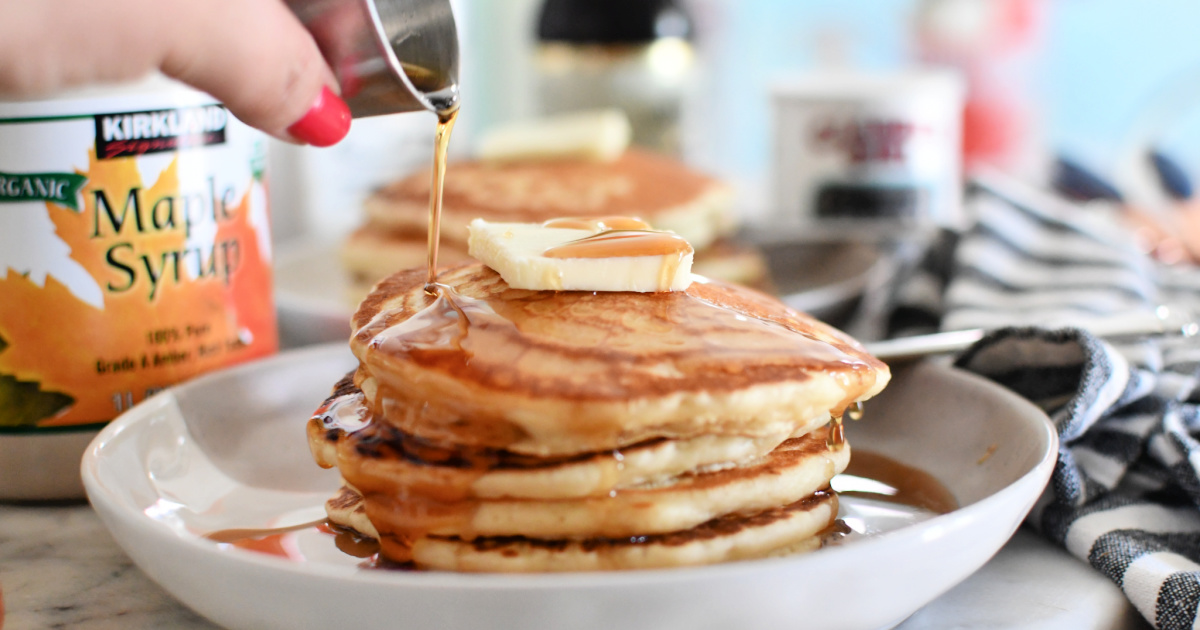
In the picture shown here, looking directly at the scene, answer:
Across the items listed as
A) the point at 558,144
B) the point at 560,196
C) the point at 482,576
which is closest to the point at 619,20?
the point at 558,144

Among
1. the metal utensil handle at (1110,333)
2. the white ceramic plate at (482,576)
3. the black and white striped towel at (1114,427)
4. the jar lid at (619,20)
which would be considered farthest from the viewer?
the jar lid at (619,20)

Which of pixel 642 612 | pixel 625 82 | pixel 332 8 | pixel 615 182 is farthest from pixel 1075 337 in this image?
pixel 625 82

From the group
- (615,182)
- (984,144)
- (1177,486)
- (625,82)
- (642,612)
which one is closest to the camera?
(642,612)

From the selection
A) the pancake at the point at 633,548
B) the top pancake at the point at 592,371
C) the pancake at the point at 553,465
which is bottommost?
the pancake at the point at 633,548

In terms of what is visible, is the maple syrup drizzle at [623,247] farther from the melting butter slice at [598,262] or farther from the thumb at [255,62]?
the thumb at [255,62]

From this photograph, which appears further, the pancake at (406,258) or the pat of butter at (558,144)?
the pat of butter at (558,144)

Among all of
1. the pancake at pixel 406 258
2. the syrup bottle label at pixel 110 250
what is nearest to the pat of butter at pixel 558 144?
the pancake at pixel 406 258

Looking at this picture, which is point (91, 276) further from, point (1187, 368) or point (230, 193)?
A: point (1187, 368)
